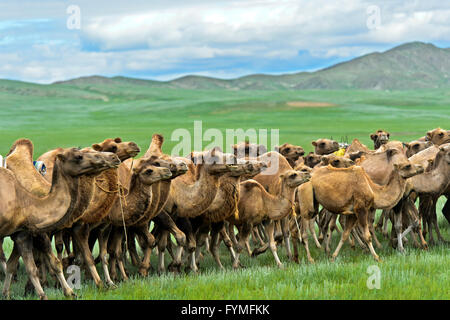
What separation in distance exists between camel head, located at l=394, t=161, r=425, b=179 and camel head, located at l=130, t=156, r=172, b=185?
15.7 feet

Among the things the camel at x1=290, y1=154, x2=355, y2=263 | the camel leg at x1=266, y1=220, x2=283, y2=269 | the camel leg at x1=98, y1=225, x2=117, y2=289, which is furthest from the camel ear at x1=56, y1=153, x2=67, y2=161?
the camel at x1=290, y1=154, x2=355, y2=263

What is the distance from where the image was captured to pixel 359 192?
504 inches

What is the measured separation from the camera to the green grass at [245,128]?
9.73m

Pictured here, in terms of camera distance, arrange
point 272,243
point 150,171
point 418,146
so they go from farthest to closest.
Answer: point 418,146 → point 272,243 → point 150,171

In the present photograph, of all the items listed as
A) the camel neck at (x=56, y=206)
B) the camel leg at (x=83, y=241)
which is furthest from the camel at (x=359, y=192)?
the camel neck at (x=56, y=206)

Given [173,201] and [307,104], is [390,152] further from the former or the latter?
[307,104]

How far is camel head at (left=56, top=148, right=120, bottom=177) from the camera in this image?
9.20 m

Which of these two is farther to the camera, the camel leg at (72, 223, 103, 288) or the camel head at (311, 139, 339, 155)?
the camel head at (311, 139, 339, 155)

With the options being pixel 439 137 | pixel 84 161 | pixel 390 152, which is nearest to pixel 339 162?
pixel 390 152

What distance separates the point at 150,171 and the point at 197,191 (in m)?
1.48

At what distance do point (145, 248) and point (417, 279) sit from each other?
4577 millimetres

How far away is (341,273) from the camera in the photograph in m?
10.9

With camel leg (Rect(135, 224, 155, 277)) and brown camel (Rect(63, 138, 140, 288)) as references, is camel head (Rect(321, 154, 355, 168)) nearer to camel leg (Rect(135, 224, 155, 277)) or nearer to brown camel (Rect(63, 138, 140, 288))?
camel leg (Rect(135, 224, 155, 277))
